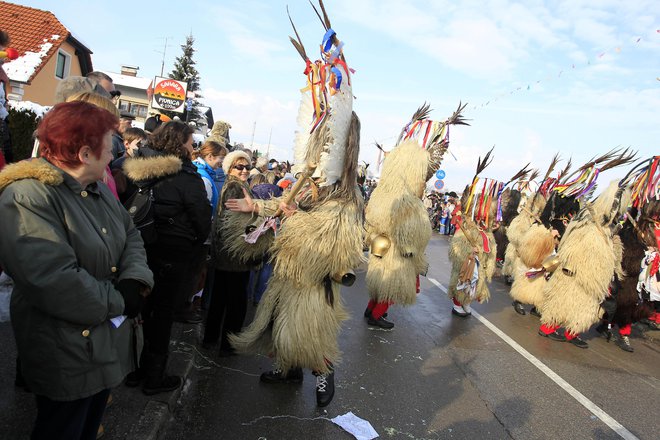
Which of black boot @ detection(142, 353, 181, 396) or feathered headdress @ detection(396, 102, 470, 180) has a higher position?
feathered headdress @ detection(396, 102, 470, 180)

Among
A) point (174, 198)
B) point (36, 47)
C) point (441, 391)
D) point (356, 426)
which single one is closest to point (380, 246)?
point (441, 391)

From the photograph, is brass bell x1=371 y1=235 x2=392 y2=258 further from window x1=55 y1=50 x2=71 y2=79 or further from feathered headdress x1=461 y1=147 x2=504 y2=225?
window x1=55 y1=50 x2=71 y2=79

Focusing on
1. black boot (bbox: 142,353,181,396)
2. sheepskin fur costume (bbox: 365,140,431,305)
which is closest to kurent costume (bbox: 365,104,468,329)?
sheepskin fur costume (bbox: 365,140,431,305)

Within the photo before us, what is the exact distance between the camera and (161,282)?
3039mm

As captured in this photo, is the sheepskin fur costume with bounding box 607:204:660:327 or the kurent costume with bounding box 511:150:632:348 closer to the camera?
the kurent costume with bounding box 511:150:632:348

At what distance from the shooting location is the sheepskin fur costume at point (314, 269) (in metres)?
3.12

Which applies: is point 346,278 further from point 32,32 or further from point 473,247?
point 32,32

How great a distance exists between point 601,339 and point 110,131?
7192 millimetres

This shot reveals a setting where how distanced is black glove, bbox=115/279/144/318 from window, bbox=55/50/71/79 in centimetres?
2356

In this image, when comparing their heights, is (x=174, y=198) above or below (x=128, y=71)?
below

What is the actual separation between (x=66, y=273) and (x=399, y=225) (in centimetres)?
390

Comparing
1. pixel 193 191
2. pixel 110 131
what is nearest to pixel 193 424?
pixel 193 191

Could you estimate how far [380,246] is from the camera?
16.3ft

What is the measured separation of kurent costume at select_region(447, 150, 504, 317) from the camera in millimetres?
6293
